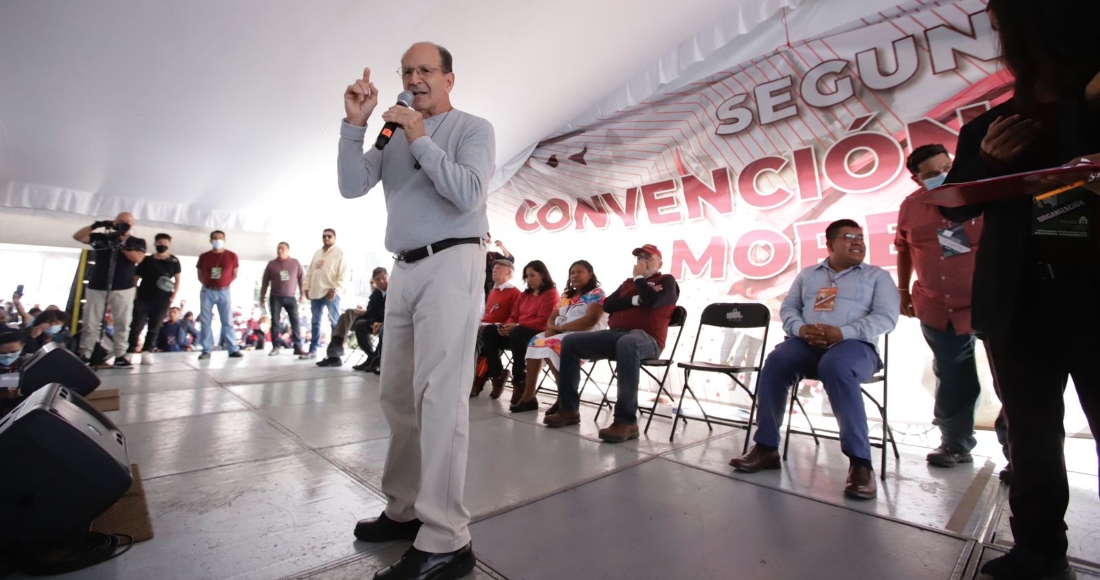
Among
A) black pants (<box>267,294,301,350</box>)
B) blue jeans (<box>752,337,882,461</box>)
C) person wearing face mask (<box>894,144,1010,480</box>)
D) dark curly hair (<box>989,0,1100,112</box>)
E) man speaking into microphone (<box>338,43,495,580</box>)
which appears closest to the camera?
dark curly hair (<box>989,0,1100,112</box>)

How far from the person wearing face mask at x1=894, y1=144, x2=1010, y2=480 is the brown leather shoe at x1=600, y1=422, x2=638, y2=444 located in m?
1.46

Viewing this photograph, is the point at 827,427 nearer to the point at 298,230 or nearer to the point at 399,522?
the point at 399,522

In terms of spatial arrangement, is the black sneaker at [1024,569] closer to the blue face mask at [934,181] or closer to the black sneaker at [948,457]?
the black sneaker at [948,457]

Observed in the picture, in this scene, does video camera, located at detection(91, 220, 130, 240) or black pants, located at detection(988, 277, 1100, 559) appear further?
video camera, located at detection(91, 220, 130, 240)

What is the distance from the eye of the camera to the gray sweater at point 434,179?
1214mm

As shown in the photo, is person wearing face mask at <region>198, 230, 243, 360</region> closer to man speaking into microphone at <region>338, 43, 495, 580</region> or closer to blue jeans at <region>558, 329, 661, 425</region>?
blue jeans at <region>558, 329, 661, 425</region>

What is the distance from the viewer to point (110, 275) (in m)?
4.70

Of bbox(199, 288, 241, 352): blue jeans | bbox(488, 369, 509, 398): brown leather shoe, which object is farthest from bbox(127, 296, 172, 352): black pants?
bbox(488, 369, 509, 398): brown leather shoe

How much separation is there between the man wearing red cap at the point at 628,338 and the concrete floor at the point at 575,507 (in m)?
0.22

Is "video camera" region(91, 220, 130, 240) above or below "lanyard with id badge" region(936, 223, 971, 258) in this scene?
above

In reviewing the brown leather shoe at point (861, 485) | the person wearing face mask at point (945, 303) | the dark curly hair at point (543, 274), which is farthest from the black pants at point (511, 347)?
the person wearing face mask at point (945, 303)

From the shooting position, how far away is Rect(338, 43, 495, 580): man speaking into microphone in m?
A: 1.19

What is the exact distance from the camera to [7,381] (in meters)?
2.53

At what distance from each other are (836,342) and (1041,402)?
1.17 metres
